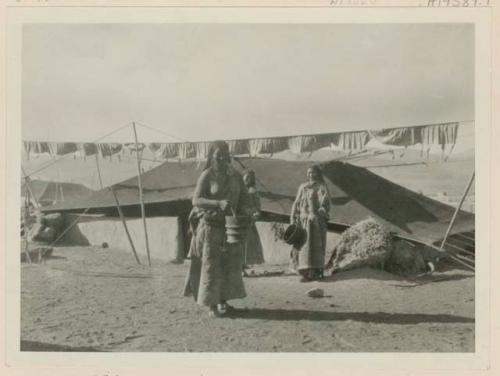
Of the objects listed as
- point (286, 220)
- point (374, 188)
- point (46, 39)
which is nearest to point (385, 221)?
point (374, 188)

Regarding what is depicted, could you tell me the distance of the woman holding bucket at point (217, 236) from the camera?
21.1 ft

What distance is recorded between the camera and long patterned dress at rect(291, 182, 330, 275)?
7684 mm

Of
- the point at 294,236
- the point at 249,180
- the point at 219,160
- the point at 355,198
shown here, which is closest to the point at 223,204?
the point at 219,160

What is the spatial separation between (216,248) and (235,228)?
0.96 feet

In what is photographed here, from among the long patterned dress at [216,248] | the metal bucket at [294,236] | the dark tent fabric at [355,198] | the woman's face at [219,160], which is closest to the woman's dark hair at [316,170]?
the dark tent fabric at [355,198]

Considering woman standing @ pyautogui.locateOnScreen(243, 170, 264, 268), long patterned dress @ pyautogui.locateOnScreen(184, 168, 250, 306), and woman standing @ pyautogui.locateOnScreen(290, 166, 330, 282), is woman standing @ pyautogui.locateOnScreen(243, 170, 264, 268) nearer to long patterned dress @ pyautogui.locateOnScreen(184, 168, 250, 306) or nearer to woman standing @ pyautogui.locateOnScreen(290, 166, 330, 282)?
woman standing @ pyautogui.locateOnScreen(290, 166, 330, 282)

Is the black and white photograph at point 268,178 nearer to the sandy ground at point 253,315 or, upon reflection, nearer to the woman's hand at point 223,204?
the sandy ground at point 253,315

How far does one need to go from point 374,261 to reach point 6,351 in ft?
14.2

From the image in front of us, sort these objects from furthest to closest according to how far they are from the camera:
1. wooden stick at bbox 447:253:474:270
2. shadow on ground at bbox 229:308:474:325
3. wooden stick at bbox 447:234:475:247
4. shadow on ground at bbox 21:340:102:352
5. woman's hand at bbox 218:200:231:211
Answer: wooden stick at bbox 447:234:475:247 < wooden stick at bbox 447:253:474:270 < shadow on ground at bbox 229:308:474:325 < shadow on ground at bbox 21:340:102:352 < woman's hand at bbox 218:200:231:211

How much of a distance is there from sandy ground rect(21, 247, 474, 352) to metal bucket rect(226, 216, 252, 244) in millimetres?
832

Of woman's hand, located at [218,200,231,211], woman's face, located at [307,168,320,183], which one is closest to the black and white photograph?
woman's face, located at [307,168,320,183]

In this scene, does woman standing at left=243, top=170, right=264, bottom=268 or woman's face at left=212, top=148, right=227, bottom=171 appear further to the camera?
woman standing at left=243, top=170, right=264, bottom=268

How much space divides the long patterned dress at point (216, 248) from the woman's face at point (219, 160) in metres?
0.08

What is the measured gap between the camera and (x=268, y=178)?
27.3ft
